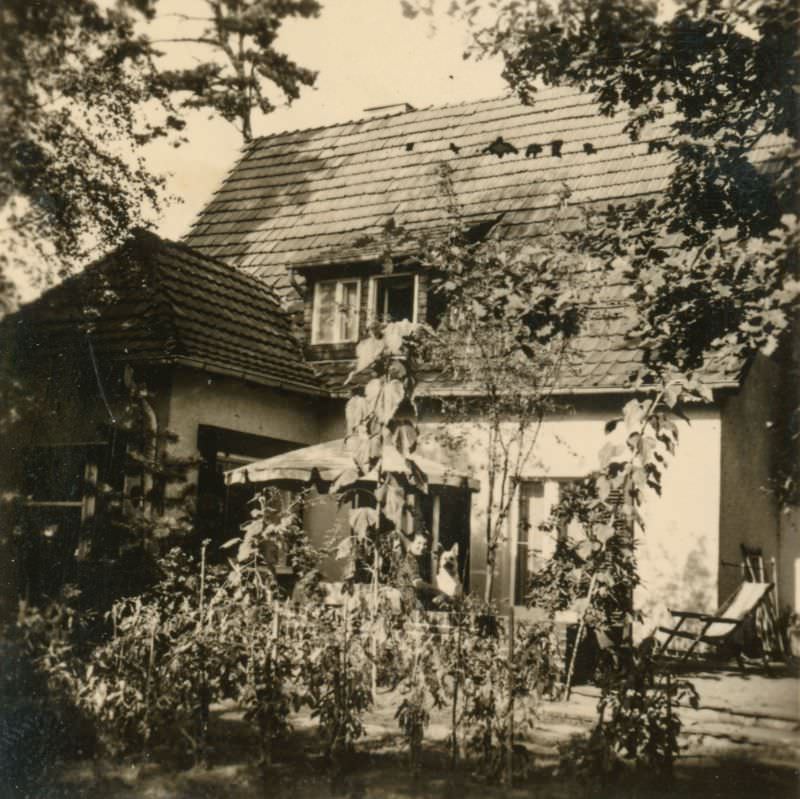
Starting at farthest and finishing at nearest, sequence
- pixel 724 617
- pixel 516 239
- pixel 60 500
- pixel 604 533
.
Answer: pixel 516 239 < pixel 60 500 < pixel 724 617 < pixel 604 533

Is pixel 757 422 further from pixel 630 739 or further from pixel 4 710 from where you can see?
pixel 4 710

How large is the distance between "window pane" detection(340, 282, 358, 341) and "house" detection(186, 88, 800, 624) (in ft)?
0.08

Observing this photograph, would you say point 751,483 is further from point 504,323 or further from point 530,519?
point 504,323

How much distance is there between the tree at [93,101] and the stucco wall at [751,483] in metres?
6.68

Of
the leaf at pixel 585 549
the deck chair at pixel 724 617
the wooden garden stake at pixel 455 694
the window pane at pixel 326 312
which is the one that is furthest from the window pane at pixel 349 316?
the wooden garden stake at pixel 455 694

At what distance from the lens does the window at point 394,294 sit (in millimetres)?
13422

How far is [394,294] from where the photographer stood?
44.7 feet

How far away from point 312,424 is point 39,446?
12.0 ft

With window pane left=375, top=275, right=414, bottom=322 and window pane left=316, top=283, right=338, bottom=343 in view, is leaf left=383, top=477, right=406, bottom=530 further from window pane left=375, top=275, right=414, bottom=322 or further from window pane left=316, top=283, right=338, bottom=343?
window pane left=316, top=283, right=338, bottom=343

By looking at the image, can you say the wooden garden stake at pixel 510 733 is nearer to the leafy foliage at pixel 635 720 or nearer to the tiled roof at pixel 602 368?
the leafy foliage at pixel 635 720

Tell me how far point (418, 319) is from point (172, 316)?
3.54 m

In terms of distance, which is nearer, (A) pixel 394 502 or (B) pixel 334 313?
(A) pixel 394 502

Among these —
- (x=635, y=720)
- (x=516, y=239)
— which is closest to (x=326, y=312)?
(x=516, y=239)

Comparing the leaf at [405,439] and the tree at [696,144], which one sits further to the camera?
the tree at [696,144]
